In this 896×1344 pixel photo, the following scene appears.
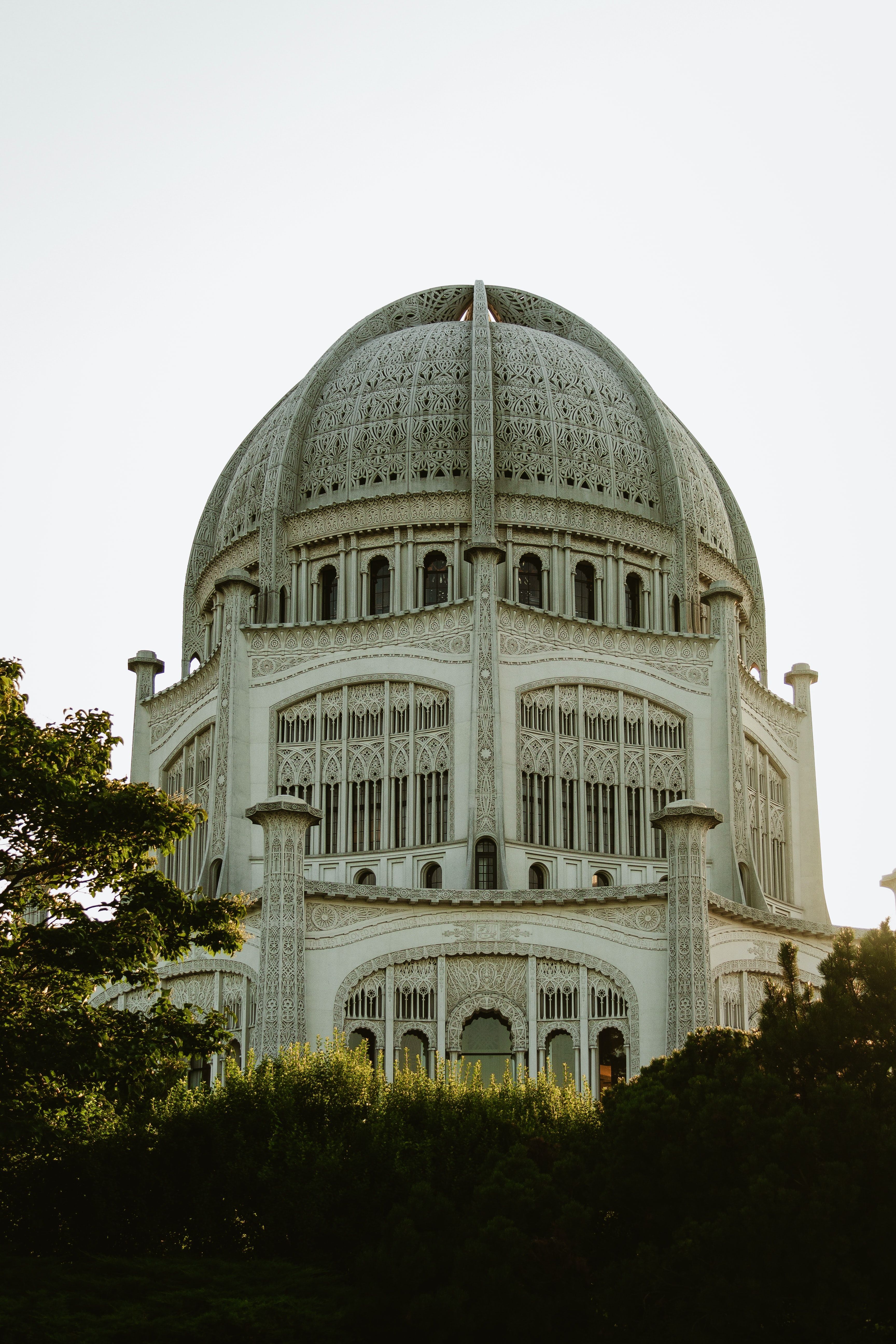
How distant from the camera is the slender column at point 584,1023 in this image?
121ft

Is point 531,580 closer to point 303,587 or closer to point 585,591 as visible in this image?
point 585,591

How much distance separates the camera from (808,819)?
166 feet

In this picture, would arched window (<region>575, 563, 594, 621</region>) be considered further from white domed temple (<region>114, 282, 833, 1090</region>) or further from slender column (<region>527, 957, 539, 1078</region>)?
slender column (<region>527, 957, 539, 1078</region>)

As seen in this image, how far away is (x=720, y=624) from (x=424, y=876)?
12.1 meters

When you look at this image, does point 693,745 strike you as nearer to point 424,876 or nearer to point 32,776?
point 424,876

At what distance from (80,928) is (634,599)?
31011 millimetres

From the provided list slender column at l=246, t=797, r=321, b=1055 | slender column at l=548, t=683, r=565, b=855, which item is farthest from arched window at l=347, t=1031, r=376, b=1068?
slender column at l=548, t=683, r=565, b=855

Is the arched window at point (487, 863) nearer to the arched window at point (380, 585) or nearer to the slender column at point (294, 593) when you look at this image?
the arched window at point (380, 585)

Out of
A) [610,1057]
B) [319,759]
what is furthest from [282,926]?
[319,759]

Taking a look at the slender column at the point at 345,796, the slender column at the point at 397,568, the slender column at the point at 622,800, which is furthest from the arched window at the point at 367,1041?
the slender column at the point at 397,568

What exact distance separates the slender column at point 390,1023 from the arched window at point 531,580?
1603cm

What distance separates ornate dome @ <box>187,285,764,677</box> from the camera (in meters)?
51.1

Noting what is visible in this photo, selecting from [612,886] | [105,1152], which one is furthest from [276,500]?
[105,1152]

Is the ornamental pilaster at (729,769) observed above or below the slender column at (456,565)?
below
